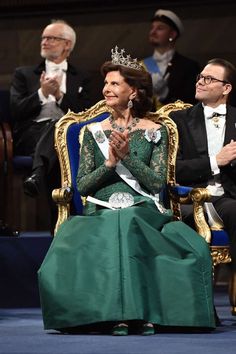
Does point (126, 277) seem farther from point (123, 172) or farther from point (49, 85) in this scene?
point (49, 85)

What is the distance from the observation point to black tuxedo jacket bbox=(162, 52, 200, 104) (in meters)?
6.83

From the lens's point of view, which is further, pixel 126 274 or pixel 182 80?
pixel 182 80

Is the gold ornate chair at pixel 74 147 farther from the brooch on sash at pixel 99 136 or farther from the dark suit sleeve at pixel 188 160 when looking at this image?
the brooch on sash at pixel 99 136

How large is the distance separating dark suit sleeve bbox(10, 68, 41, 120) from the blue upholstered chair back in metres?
1.53

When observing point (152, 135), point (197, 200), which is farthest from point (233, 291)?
point (152, 135)

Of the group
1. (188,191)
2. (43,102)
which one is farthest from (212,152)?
(43,102)

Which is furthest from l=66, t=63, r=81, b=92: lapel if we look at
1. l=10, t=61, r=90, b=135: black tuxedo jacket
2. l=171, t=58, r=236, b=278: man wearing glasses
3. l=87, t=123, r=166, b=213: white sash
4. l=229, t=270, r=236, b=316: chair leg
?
l=229, t=270, r=236, b=316: chair leg

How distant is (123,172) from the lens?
4695 millimetres

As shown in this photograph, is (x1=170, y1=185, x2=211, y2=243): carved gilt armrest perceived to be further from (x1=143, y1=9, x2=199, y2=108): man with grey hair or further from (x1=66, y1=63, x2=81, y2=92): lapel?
(x1=66, y1=63, x2=81, y2=92): lapel

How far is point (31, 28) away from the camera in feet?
25.5

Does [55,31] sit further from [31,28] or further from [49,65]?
[31,28]

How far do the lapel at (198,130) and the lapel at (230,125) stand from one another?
11 cm

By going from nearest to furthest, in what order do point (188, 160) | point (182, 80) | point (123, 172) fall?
point (123, 172)
point (188, 160)
point (182, 80)

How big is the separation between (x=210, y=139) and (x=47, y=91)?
159cm
